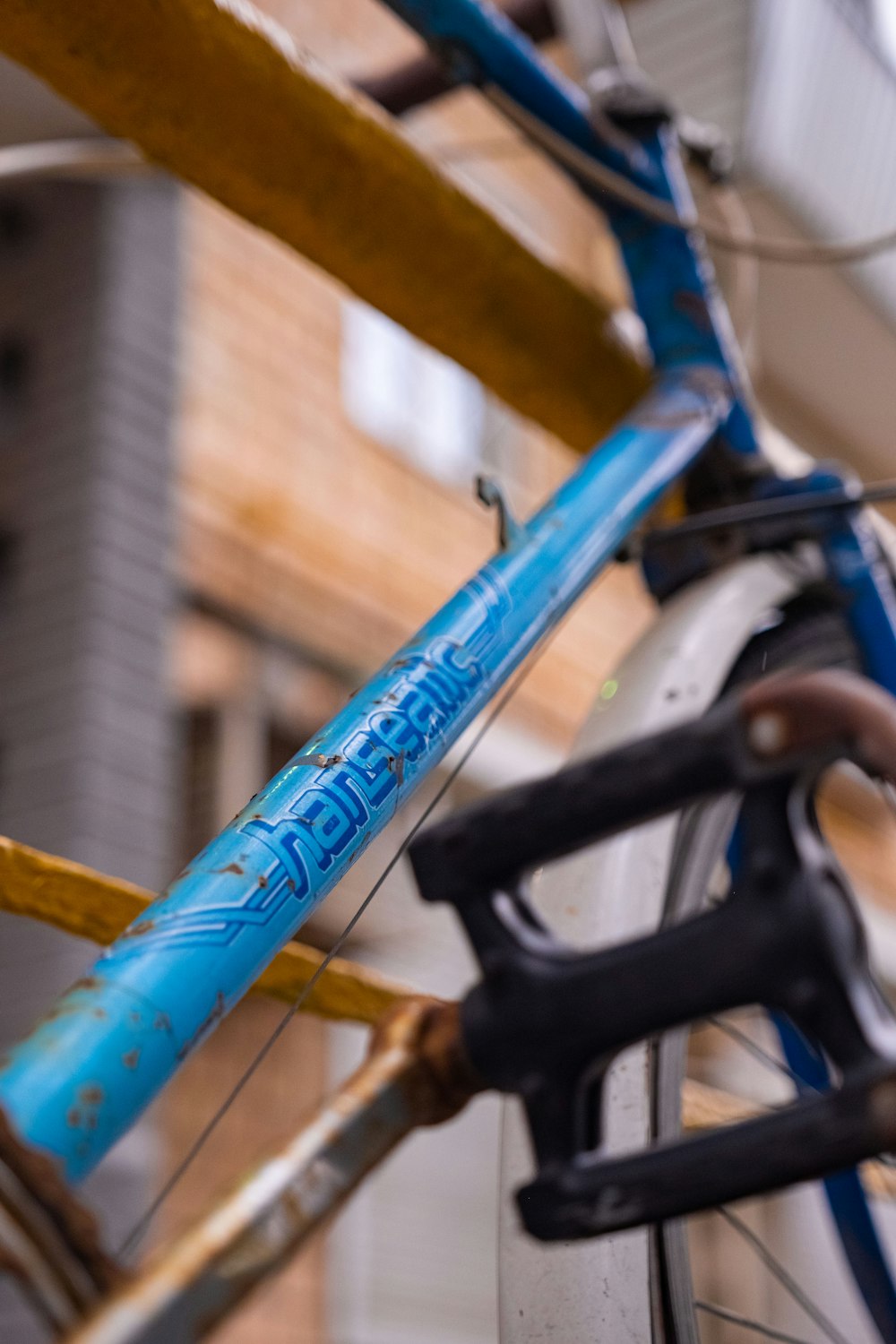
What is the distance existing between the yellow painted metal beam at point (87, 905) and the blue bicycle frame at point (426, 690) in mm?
125

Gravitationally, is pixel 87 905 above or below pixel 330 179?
below

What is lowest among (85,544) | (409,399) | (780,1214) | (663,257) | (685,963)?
(85,544)

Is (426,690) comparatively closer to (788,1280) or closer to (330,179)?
(330,179)

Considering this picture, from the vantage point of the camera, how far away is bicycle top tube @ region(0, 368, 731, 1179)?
420 millimetres

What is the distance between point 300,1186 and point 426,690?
309 millimetres

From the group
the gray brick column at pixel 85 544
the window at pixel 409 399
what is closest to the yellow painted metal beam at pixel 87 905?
the gray brick column at pixel 85 544

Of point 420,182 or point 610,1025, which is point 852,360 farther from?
point 610,1025

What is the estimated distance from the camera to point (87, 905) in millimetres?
777

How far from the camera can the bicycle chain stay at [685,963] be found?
0.38 m

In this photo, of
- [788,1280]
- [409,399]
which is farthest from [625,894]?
[409,399]

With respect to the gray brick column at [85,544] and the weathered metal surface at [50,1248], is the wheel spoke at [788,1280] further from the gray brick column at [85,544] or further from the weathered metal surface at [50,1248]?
the gray brick column at [85,544]

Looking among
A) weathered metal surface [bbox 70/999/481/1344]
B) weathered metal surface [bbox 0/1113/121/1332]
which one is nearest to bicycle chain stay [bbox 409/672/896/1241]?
weathered metal surface [bbox 70/999/481/1344]

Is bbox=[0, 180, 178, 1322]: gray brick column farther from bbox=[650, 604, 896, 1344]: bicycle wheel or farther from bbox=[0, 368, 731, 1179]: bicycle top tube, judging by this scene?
bbox=[0, 368, 731, 1179]: bicycle top tube

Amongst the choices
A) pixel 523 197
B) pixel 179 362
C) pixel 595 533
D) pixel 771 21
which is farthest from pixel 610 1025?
pixel 523 197
